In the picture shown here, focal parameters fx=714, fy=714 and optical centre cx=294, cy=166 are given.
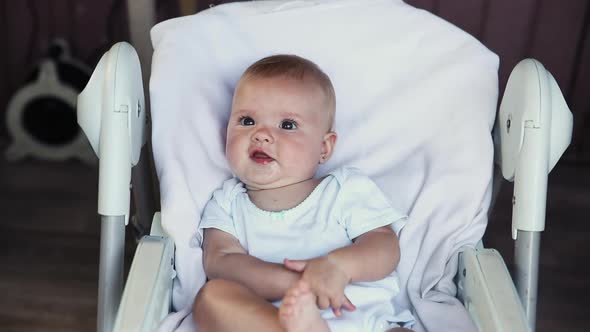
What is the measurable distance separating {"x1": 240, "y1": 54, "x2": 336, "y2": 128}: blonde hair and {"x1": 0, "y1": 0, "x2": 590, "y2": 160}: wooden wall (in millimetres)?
1159

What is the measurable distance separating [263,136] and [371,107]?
243 millimetres

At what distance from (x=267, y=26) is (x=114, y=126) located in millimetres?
332

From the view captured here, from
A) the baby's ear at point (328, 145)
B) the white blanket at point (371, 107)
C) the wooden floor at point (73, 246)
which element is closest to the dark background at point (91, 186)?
the wooden floor at point (73, 246)

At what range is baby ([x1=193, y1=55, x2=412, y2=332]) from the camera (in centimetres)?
95

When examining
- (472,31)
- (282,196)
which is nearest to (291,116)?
(282,196)

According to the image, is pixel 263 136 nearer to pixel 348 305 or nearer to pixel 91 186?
pixel 348 305

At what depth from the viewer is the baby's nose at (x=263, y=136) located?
1006 millimetres

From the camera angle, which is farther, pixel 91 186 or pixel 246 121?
pixel 91 186

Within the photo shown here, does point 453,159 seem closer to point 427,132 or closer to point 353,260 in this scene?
point 427,132

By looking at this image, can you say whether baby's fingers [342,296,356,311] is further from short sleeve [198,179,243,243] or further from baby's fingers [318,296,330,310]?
short sleeve [198,179,243,243]

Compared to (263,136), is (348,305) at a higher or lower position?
lower

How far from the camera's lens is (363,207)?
1033 mm

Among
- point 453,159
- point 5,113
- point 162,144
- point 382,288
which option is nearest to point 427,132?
point 453,159

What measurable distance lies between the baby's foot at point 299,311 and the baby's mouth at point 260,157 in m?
0.23
